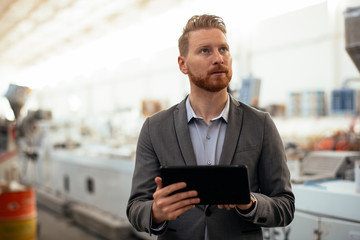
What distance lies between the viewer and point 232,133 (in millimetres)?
1309

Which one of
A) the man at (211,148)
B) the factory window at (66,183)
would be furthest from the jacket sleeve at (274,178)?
the factory window at (66,183)

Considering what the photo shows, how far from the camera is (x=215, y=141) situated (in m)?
1.36

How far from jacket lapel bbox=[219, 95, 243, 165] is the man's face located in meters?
0.13

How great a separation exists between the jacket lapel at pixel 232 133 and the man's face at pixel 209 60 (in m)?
0.13

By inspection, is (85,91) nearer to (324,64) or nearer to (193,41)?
(324,64)

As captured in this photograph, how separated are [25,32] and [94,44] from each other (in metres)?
2.10

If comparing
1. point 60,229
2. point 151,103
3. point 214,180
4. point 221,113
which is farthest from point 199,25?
point 60,229

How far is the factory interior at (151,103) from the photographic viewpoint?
267cm

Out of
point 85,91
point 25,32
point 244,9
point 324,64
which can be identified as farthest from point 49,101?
point 244,9

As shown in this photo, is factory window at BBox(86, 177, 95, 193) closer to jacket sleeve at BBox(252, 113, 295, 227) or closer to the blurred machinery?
the blurred machinery

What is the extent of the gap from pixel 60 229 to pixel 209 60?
4.77m

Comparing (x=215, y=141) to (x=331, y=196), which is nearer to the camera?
(x=215, y=141)

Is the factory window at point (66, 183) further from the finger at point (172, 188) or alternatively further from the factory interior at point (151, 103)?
the finger at point (172, 188)

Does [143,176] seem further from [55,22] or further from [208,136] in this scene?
[55,22]
